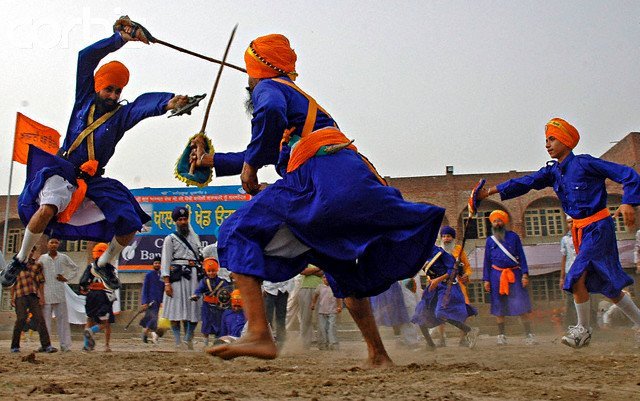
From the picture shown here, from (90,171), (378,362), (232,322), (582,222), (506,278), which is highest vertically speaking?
(90,171)

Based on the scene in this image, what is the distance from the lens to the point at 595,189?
5699 mm

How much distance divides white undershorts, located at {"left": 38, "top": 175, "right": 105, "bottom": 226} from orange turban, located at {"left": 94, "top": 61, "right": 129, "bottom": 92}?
3.23ft

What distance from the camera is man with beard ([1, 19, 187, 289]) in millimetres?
5449

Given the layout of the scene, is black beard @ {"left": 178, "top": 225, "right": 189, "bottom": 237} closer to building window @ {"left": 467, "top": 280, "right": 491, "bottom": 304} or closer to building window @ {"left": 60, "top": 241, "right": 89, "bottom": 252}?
building window @ {"left": 467, "top": 280, "right": 491, "bottom": 304}

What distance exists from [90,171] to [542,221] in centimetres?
3185

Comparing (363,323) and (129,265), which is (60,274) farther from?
(129,265)

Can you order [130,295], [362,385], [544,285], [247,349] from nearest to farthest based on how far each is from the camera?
[362,385] → [247,349] → [544,285] → [130,295]

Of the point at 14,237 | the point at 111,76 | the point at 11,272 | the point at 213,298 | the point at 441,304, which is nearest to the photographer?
the point at 11,272

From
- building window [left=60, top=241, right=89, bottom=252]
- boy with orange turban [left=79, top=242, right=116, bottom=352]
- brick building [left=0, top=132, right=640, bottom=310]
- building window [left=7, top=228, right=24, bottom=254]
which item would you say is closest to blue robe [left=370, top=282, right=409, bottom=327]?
boy with orange turban [left=79, top=242, right=116, bottom=352]

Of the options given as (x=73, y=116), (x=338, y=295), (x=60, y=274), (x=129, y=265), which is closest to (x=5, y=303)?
(x=129, y=265)

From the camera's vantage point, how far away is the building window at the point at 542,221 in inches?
1339

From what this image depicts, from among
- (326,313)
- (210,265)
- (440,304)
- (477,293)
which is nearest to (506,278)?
(440,304)

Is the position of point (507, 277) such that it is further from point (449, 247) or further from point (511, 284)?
point (449, 247)

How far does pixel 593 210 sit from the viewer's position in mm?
5688
